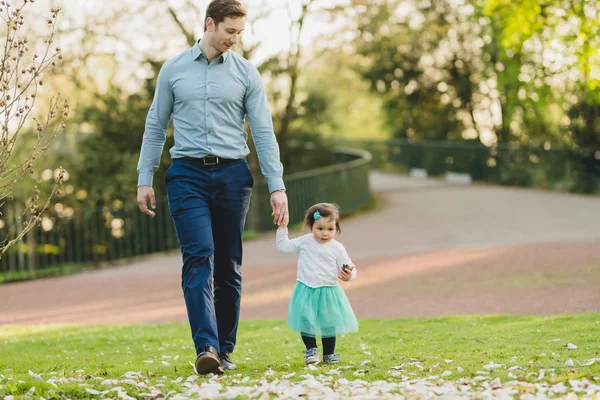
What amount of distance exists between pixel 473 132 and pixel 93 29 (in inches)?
651

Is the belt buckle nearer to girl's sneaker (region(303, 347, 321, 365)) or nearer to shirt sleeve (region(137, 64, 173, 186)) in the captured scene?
shirt sleeve (region(137, 64, 173, 186))

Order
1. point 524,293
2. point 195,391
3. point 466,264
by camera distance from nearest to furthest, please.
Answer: point 195,391
point 524,293
point 466,264

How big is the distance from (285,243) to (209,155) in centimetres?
79

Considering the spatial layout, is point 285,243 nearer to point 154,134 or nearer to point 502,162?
point 154,134

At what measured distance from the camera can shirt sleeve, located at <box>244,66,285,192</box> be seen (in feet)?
18.8

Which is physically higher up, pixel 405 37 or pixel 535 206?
pixel 405 37

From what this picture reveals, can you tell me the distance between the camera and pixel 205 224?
5.57 meters

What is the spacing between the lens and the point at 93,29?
2114 centimetres

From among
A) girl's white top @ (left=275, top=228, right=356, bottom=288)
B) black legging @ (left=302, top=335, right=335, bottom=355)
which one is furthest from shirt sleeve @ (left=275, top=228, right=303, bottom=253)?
black legging @ (left=302, top=335, right=335, bottom=355)

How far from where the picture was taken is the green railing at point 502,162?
24078mm

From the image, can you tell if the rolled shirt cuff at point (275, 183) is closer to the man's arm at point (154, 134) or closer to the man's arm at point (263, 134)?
the man's arm at point (263, 134)

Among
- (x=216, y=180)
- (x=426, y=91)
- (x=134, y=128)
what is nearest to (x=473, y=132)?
(x=426, y=91)

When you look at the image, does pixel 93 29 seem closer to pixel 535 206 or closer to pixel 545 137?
pixel 535 206

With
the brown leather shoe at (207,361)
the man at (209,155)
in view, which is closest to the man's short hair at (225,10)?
the man at (209,155)
